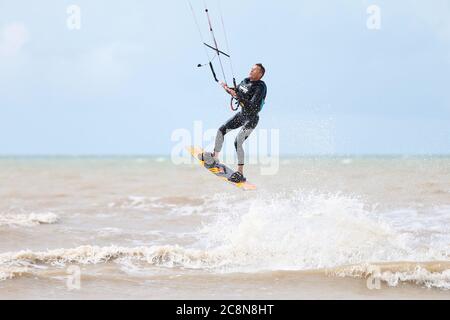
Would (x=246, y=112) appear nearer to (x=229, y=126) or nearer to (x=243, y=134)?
(x=243, y=134)

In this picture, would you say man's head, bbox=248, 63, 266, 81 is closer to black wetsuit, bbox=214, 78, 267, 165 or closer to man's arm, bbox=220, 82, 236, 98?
black wetsuit, bbox=214, 78, 267, 165

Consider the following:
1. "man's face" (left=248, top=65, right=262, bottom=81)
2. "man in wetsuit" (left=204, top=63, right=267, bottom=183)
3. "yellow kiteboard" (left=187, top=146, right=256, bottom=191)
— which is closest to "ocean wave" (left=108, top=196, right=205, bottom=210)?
"yellow kiteboard" (left=187, top=146, right=256, bottom=191)

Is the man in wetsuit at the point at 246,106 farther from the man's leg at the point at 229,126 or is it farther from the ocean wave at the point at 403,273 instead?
the ocean wave at the point at 403,273

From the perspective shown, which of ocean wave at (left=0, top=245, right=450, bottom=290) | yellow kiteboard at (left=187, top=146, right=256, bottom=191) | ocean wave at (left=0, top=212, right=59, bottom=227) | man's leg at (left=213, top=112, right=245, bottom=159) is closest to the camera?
ocean wave at (left=0, top=245, right=450, bottom=290)

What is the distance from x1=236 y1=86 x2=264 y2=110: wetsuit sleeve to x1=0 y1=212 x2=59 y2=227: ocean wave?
24.6 ft

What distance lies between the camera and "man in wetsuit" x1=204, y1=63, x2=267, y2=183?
380 inches

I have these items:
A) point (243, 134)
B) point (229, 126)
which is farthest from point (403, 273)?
point (229, 126)

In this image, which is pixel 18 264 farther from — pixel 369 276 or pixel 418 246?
pixel 418 246

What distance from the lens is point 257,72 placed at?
970 cm

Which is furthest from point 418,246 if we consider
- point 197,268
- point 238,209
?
point 238,209

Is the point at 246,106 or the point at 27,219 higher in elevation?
the point at 246,106

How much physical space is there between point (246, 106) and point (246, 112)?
0.19 m

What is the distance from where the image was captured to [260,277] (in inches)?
335
